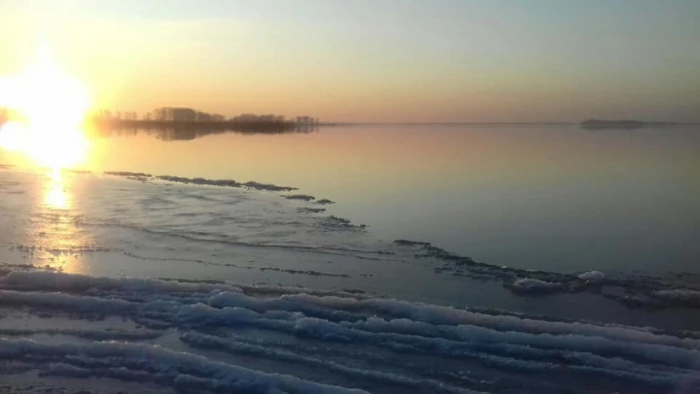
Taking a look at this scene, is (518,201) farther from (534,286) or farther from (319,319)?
(319,319)

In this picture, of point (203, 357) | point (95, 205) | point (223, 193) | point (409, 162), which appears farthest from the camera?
point (409, 162)

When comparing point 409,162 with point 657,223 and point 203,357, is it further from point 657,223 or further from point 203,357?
point 203,357

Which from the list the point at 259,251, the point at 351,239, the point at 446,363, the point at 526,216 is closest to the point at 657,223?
the point at 526,216

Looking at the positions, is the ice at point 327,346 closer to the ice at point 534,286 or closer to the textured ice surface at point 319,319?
the textured ice surface at point 319,319

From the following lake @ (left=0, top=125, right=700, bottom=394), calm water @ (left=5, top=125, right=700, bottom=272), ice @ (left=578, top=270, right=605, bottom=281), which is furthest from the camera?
calm water @ (left=5, top=125, right=700, bottom=272)

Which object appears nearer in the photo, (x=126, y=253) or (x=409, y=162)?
(x=126, y=253)

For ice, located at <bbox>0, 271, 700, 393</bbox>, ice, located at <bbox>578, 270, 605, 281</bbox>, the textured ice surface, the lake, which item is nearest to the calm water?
the lake

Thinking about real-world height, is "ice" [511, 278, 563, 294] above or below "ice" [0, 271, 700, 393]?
above

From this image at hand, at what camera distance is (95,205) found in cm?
2414

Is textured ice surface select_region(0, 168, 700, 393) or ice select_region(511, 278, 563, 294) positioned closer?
textured ice surface select_region(0, 168, 700, 393)

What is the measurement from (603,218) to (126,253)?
604 inches

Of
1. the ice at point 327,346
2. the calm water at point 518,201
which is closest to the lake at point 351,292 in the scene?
the ice at point 327,346

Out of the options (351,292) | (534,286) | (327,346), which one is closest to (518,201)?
(534,286)

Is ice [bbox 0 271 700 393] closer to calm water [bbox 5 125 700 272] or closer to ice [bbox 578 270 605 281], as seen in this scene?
ice [bbox 578 270 605 281]
